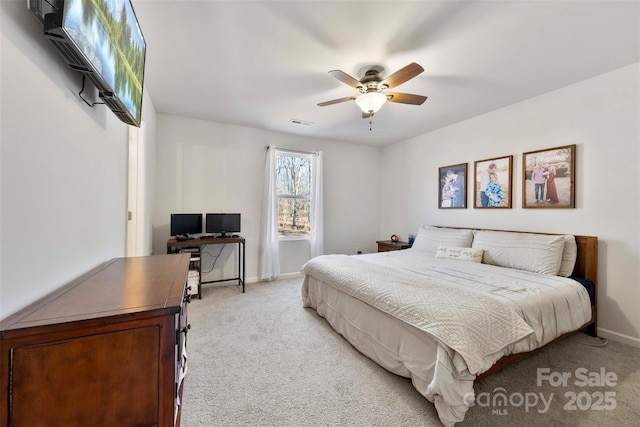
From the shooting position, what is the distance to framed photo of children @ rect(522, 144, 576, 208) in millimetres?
2615

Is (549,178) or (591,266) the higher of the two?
(549,178)

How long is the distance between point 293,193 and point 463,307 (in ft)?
11.1

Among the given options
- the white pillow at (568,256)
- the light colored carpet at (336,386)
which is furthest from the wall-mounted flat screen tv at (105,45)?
the white pillow at (568,256)

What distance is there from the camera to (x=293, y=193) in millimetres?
4504

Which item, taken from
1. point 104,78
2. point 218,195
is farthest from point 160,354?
point 218,195

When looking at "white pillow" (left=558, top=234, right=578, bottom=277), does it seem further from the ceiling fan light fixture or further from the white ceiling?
the ceiling fan light fixture

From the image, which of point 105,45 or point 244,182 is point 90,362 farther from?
point 244,182

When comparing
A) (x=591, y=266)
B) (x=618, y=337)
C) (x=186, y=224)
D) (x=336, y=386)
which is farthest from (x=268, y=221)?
(x=618, y=337)

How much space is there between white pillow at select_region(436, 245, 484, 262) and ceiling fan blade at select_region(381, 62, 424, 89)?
2.07 m

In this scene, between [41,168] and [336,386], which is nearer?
[41,168]

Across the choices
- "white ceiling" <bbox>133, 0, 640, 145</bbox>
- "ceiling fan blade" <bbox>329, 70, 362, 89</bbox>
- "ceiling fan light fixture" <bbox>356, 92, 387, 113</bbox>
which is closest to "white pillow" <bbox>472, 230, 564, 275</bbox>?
"white ceiling" <bbox>133, 0, 640, 145</bbox>

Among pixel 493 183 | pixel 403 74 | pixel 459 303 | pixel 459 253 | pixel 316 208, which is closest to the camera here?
pixel 459 303

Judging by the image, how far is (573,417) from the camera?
58.9 inches

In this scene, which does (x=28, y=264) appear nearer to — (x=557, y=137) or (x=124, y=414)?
(x=124, y=414)
